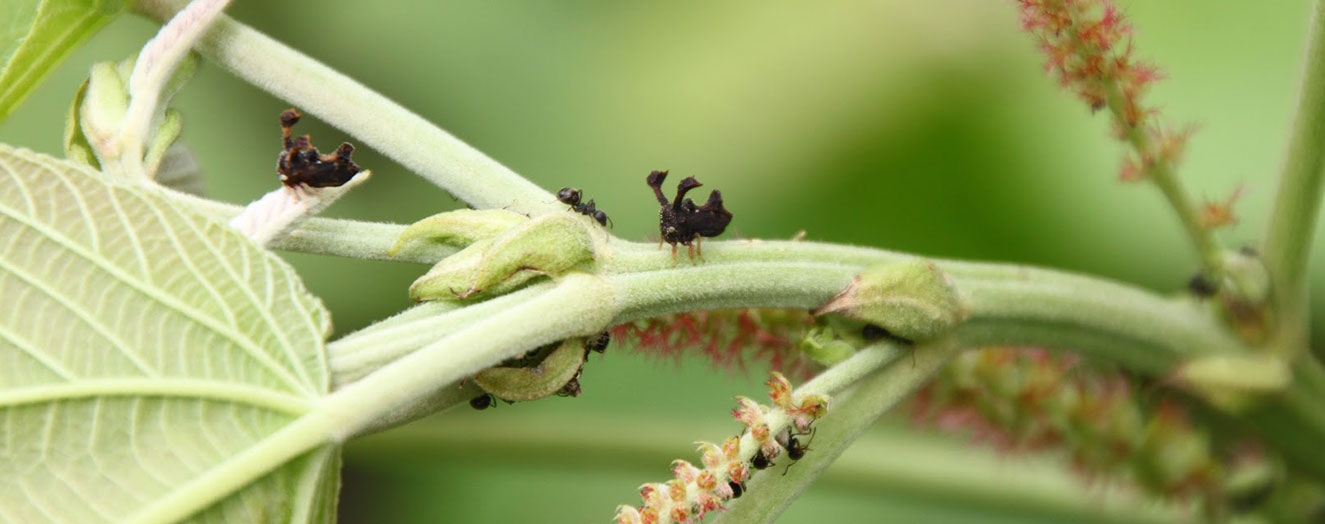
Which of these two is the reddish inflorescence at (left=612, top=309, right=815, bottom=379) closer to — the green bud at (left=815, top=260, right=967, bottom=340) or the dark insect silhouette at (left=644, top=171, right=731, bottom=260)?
Result: the green bud at (left=815, top=260, right=967, bottom=340)

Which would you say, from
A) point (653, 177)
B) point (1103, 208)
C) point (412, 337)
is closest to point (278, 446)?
point (412, 337)

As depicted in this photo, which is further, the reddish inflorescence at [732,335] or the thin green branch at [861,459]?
the thin green branch at [861,459]

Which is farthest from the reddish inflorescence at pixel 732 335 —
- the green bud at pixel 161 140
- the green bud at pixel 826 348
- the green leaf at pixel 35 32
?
the green leaf at pixel 35 32

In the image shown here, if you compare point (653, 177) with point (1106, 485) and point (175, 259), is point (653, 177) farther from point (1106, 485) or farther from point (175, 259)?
point (1106, 485)

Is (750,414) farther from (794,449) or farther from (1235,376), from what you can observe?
(1235,376)

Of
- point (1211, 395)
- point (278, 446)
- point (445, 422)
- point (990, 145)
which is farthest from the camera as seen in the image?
point (990, 145)

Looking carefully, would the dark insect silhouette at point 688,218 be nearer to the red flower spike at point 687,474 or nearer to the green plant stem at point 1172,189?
the red flower spike at point 687,474

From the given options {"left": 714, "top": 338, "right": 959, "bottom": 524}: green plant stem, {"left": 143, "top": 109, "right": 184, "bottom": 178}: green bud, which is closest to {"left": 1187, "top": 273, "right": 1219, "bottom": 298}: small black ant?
{"left": 714, "top": 338, "right": 959, "bottom": 524}: green plant stem
